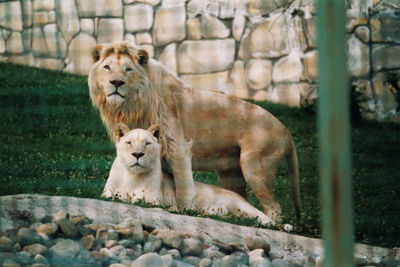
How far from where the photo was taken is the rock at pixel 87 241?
2.91 metres

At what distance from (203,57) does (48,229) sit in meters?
3.57

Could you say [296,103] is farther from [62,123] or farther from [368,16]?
[62,123]

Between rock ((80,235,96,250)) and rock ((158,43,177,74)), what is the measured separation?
344 cm

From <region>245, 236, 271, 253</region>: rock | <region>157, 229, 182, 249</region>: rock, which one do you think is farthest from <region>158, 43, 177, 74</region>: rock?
<region>157, 229, 182, 249</region>: rock

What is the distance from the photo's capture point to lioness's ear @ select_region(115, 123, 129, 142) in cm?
391

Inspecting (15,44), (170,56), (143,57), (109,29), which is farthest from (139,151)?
(170,56)

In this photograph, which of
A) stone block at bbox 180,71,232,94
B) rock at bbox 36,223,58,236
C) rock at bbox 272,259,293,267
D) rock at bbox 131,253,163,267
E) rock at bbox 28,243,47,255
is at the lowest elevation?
rock at bbox 272,259,293,267

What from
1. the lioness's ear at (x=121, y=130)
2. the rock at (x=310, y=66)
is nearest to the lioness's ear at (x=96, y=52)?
the lioness's ear at (x=121, y=130)

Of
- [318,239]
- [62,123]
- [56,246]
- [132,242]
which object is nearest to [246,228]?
[318,239]

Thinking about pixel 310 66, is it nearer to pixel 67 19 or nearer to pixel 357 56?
pixel 357 56

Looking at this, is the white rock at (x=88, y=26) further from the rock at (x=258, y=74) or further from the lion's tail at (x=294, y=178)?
the lion's tail at (x=294, y=178)

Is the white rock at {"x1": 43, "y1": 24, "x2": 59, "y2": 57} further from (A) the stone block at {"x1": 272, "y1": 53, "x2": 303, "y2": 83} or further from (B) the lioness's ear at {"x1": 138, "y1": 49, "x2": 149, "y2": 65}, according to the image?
(A) the stone block at {"x1": 272, "y1": 53, "x2": 303, "y2": 83}

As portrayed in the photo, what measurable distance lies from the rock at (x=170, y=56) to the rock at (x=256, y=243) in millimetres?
3091

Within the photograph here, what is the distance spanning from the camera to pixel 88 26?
5.67m
